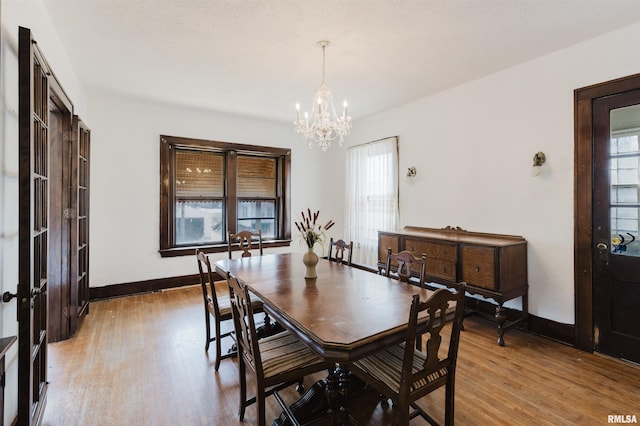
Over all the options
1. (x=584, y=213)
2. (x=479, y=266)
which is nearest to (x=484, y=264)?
(x=479, y=266)

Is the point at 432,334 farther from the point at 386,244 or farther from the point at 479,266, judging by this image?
the point at 386,244

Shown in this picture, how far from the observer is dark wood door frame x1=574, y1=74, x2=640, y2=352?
2.80 metres

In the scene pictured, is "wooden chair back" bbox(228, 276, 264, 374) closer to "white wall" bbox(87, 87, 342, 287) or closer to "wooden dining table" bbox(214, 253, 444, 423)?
"wooden dining table" bbox(214, 253, 444, 423)

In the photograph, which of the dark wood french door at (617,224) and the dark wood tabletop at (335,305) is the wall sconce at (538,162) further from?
the dark wood tabletop at (335,305)

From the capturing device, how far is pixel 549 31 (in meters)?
2.64

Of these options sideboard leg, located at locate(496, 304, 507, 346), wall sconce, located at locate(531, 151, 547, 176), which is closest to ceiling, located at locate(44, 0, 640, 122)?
wall sconce, located at locate(531, 151, 547, 176)

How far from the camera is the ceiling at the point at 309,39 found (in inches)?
91.3

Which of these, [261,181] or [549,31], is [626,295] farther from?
[261,181]

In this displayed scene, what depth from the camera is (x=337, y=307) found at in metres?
1.81

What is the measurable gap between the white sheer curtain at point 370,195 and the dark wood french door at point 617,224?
2.38m

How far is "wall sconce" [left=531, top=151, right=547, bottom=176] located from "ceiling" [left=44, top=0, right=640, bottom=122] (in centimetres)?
99

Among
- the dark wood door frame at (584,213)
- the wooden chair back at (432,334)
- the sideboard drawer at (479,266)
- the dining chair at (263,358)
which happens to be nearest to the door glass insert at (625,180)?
the dark wood door frame at (584,213)

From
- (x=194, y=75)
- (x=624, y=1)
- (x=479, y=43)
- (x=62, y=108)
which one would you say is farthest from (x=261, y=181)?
(x=624, y=1)

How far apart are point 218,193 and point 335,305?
13.0ft
